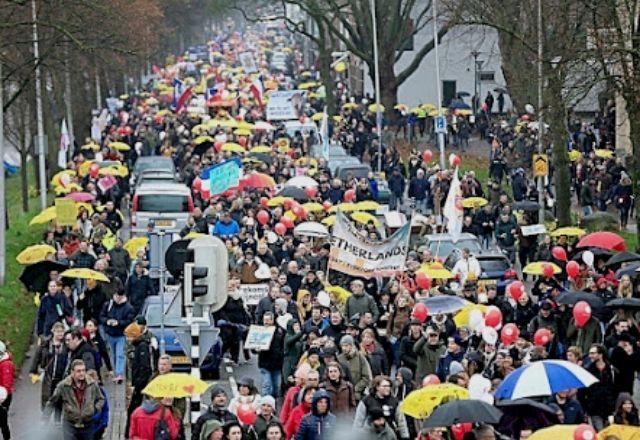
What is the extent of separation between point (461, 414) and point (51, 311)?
10.4 meters

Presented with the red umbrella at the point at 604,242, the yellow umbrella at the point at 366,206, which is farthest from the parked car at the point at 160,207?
the red umbrella at the point at 604,242

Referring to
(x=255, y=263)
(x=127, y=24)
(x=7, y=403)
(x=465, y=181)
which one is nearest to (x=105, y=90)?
(x=127, y=24)

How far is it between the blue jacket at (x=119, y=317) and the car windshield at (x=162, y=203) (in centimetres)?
1430

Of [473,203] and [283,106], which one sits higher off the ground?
[283,106]

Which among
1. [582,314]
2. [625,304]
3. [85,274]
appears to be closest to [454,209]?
[85,274]

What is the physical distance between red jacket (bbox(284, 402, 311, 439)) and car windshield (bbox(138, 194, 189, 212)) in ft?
70.7

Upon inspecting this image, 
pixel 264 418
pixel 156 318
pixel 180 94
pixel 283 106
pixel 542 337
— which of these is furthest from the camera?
pixel 180 94

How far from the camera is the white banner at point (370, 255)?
96.9 feet

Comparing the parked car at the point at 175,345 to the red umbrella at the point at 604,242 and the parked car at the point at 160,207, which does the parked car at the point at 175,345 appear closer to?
the red umbrella at the point at 604,242

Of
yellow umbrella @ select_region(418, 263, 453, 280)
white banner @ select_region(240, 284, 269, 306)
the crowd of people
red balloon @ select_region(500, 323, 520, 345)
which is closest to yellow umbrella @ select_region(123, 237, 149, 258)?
the crowd of people

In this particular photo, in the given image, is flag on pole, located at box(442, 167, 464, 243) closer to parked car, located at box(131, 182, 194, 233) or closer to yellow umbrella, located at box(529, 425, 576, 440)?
parked car, located at box(131, 182, 194, 233)

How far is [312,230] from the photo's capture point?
1368 inches

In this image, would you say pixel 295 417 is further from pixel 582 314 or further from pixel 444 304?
pixel 444 304

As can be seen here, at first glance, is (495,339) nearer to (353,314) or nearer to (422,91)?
(353,314)
